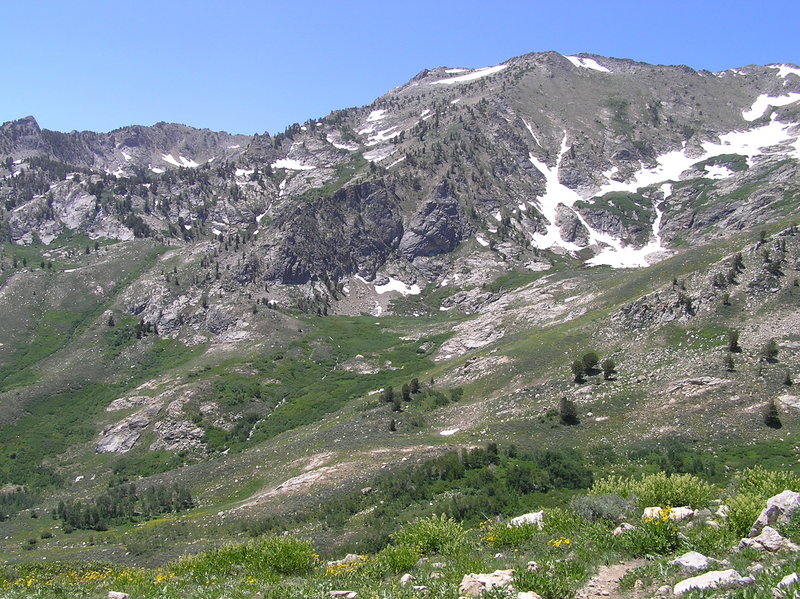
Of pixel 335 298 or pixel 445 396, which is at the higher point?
pixel 335 298

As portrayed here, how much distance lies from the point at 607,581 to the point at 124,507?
7483cm

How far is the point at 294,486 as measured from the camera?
203 feet

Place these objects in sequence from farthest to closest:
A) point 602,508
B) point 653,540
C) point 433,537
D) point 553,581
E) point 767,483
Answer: point 433,537 → point 602,508 → point 767,483 → point 653,540 → point 553,581

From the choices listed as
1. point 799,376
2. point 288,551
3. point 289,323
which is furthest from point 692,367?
point 289,323

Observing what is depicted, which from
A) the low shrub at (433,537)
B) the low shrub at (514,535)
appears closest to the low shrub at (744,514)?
the low shrub at (514,535)

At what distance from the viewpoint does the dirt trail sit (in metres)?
13.7

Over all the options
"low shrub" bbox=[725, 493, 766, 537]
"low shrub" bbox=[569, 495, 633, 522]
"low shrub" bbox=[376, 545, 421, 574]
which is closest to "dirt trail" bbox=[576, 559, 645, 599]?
"low shrub" bbox=[725, 493, 766, 537]

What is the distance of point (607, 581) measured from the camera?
14680mm

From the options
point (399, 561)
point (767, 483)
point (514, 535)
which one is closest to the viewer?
point (399, 561)

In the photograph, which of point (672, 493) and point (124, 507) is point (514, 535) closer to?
point (672, 493)

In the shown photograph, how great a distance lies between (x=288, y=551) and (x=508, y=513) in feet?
81.6

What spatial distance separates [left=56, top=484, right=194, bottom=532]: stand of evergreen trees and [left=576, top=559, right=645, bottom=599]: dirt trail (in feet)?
215

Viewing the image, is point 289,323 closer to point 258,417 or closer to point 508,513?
point 258,417

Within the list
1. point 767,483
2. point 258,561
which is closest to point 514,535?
point 767,483
